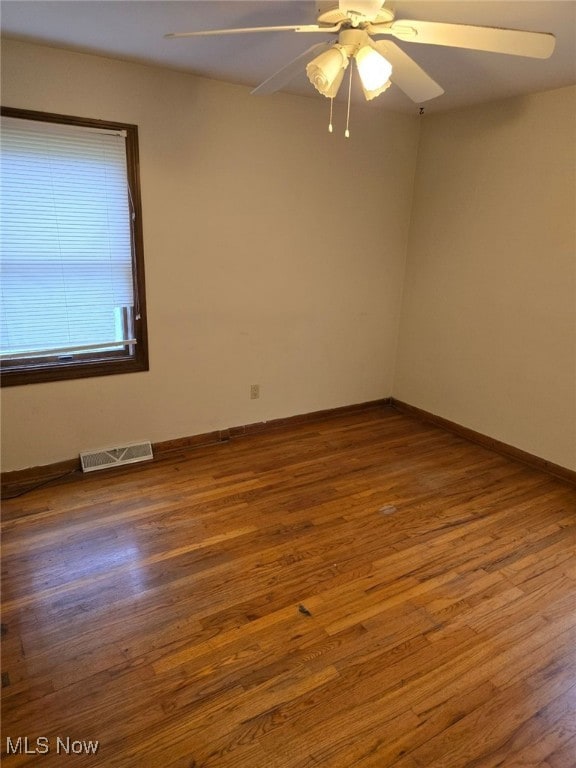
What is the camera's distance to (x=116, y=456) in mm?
3152

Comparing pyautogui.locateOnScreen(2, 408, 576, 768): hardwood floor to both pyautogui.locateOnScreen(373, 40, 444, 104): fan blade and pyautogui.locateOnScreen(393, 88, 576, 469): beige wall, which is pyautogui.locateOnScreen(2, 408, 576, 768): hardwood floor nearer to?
pyautogui.locateOnScreen(393, 88, 576, 469): beige wall

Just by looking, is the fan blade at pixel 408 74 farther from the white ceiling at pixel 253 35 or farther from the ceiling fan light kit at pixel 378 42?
the white ceiling at pixel 253 35

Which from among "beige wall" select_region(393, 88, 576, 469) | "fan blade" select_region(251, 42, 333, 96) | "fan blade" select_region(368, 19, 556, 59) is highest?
"fan blade" select_region(251, 42, 333, 96)

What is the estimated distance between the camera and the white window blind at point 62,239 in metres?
2.55

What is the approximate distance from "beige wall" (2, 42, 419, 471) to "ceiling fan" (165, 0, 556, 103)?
4.13ft

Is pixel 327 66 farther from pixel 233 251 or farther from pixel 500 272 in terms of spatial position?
pixel 500 272

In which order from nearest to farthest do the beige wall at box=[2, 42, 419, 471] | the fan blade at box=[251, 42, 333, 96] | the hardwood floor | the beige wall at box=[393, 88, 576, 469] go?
1. the hardwood floor
2. the fan blade at box=[251, 42, 333, 96]
3. the beige wall at box=[2, 42, 419, 471]
4. the beige wall at box=[393, 88, 576, 469]

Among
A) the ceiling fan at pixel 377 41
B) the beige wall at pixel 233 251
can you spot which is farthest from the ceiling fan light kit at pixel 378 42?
the beige wall at pixel 233 251

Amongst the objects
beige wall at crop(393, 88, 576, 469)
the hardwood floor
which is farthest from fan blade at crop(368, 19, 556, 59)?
the hardwood floor

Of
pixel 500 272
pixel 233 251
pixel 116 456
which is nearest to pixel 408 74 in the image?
pixel 233 251

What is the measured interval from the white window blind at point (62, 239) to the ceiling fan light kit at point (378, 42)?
1.28 meters

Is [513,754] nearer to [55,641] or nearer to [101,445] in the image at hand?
[55,641]

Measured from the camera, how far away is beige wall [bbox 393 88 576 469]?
303cm

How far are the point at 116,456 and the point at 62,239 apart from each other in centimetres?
140
